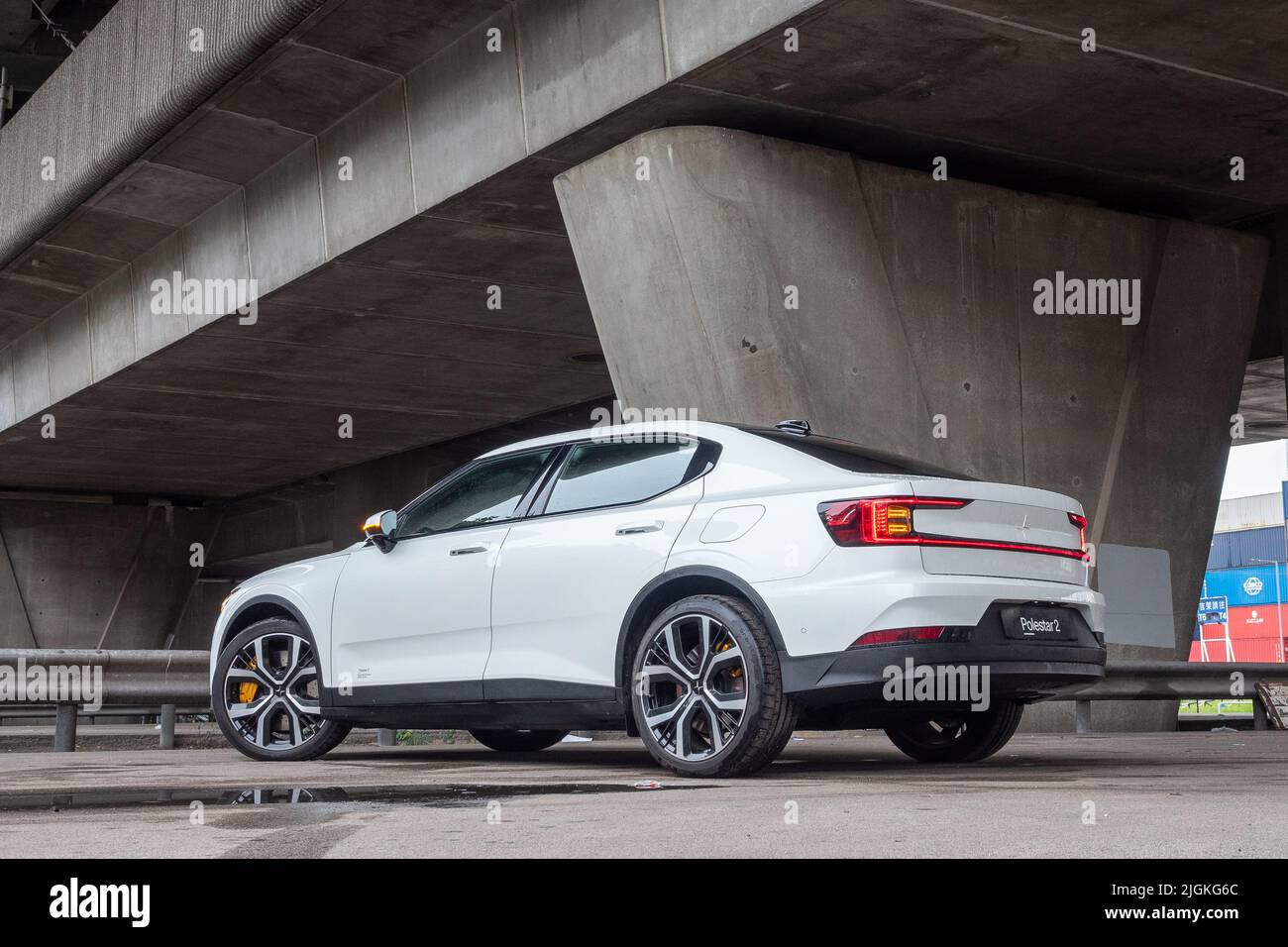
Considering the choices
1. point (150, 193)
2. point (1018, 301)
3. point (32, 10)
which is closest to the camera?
point (1018, 301)

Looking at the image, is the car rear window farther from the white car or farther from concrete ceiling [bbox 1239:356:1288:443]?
concrete ceiling [bbox 1239:356:1288:443]

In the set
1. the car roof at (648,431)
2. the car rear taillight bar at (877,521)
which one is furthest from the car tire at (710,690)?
the car roof at (648,431)

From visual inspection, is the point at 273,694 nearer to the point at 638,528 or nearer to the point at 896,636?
the point at 638,528

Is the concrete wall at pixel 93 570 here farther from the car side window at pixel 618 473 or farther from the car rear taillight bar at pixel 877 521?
the car rear taillight bar at pixel 877 521

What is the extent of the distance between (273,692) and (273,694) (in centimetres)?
1

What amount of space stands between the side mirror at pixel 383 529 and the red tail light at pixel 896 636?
9.44 feet

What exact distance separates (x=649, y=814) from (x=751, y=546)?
1.67m

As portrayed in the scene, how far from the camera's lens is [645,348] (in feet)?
34.1

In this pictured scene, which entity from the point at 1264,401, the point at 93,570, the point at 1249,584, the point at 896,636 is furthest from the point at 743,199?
the point at 1249,584

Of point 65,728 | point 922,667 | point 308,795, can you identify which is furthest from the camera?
point 65,728

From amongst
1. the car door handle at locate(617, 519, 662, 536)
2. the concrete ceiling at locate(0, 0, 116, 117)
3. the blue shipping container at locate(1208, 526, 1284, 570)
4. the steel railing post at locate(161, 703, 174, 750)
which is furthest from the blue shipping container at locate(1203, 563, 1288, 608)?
the car door handle at locate(617, 519, 662, 536)

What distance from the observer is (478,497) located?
7.37 m
